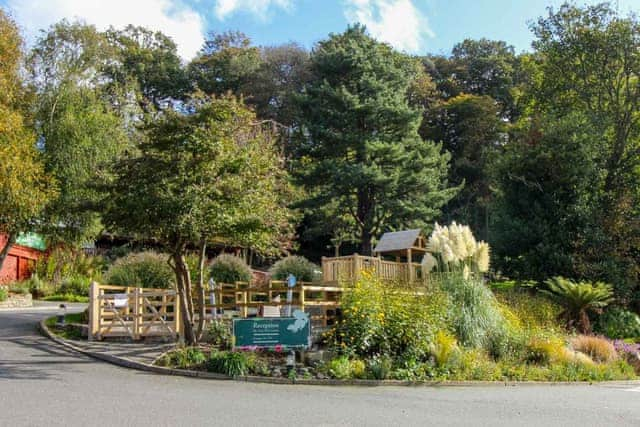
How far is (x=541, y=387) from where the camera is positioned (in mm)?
13203

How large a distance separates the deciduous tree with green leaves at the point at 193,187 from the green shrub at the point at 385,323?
281 cm

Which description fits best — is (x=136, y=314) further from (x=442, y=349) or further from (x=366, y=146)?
(x=366, y=146)

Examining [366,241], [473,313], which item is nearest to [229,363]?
[473,313]

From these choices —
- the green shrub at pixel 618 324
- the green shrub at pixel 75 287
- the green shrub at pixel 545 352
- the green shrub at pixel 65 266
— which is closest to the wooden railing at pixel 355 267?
the green shrub at pixel 545 352

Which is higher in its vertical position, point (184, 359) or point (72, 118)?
point (72, 118)

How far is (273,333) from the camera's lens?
13734 millimetres

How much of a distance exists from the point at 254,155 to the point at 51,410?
7.70m

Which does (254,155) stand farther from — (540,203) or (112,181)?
(540,203)

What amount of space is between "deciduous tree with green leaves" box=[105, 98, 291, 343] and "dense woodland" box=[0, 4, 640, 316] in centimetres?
4

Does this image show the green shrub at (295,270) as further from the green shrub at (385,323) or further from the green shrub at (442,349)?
the green shrub at (442,349)

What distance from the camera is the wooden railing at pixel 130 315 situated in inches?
661

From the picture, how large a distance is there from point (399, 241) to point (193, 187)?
10868 mm

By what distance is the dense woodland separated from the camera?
47.0 ft

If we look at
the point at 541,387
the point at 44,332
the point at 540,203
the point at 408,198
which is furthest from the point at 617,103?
the point at 44,332
